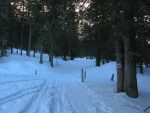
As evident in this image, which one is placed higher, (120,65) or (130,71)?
(120,65)

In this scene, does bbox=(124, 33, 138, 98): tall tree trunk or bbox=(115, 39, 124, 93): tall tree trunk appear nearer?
bbox=(124, 33, 138, 98): tall tree trunk

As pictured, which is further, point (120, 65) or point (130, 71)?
point (120, 65)

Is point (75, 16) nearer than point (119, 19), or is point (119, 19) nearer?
point (119, 19)

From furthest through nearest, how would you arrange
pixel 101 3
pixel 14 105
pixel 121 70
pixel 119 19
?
pixel 121 70, pixel 101 3, pixel 119 19, pixel 14 105

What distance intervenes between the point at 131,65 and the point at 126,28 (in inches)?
137

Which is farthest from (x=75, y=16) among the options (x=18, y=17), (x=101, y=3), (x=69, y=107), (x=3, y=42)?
(x=18, y=17)

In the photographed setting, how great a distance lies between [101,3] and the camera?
1533cm

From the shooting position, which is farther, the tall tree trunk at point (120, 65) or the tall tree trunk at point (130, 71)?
the tall tree trunk at point (120, 65)

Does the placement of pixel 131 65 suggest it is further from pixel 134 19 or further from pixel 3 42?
pixel 3 42

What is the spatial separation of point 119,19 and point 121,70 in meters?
5.77

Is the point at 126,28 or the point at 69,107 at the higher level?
the point at 126,28

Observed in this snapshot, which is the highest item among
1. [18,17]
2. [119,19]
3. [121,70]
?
[18,17]

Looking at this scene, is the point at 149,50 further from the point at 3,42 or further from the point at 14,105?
the point at 3,42

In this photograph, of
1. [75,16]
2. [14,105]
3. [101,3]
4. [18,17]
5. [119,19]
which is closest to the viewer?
[14,105]
